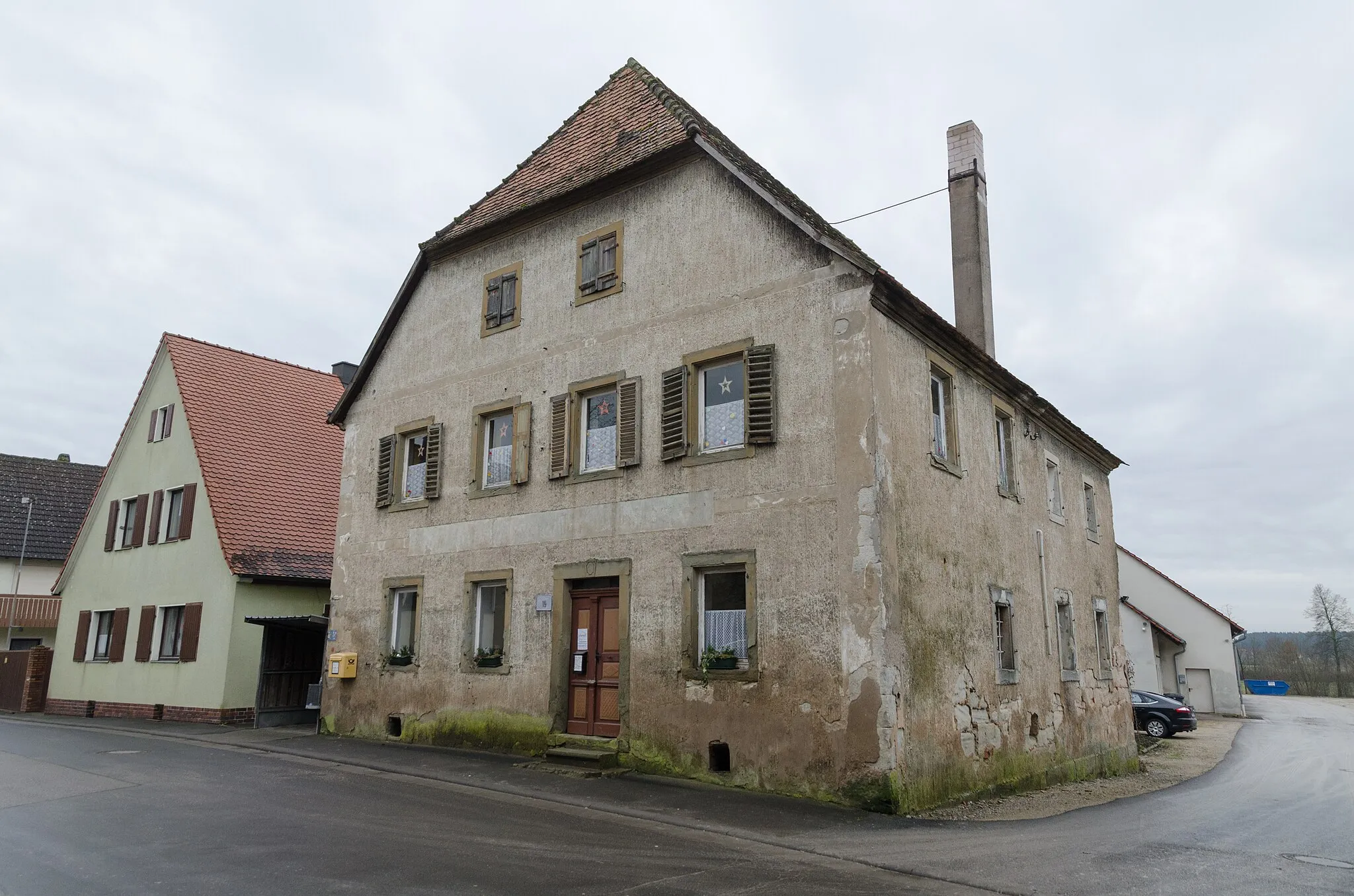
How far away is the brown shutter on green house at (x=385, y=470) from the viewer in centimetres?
1727

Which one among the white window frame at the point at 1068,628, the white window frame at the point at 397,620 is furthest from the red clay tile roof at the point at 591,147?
the white window frame at the point at 1068,628

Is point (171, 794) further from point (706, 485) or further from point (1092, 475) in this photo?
point (1092, 475)

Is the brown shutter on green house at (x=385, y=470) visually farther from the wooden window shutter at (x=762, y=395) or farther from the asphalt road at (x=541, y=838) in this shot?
the wooden window shutter at (x=762, y=395)

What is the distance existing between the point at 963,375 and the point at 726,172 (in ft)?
14.5

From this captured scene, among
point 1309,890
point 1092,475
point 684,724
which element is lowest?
point 1309,890

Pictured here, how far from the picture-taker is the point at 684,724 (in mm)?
12242

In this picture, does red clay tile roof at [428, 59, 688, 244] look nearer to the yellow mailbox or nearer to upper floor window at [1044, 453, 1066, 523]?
the yellow mailbox

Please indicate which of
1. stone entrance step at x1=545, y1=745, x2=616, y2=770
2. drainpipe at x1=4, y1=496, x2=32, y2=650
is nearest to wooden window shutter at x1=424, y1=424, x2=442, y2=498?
stone entrance step at x1=545, y1=745, x2=616, y2=770

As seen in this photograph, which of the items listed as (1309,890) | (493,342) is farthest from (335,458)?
(1309,890)

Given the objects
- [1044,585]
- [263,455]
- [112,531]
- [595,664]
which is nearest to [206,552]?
[263,455]

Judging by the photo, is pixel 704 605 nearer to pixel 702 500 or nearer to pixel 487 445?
pixel 702 500

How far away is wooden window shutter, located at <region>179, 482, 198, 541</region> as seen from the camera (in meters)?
21.7

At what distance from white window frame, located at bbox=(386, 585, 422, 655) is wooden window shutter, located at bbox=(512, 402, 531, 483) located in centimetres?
294

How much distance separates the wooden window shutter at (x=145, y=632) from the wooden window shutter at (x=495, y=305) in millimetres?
11840
